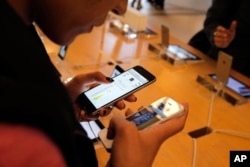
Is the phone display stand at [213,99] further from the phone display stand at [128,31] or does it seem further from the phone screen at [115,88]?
the phone display stand at [128,31]

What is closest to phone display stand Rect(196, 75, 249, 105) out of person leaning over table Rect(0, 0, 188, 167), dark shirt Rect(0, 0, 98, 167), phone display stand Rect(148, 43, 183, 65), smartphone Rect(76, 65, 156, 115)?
phone display stand Rect(148, 43, 183, 65)

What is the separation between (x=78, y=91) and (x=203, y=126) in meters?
0.42

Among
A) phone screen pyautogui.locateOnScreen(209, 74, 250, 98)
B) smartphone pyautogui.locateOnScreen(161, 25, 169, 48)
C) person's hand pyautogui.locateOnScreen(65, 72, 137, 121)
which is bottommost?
phone screen pyautogui.locateOnScreen(209, 74, 250, 98)

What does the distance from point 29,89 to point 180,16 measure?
4.17m

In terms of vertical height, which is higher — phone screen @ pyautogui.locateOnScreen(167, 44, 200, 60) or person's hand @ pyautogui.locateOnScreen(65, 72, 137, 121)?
person's hand @ pyautogui.locateOnScreen(65, 72, 137, 121)

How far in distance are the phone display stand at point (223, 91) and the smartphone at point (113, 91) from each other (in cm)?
41

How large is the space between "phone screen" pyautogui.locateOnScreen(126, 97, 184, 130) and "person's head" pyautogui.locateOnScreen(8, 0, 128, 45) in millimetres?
289

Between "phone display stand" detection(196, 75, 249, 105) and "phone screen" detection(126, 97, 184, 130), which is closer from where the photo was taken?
"phone screen" detection(126, 97, 184, 130)

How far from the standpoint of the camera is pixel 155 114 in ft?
2.62

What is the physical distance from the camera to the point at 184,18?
4.26 meters

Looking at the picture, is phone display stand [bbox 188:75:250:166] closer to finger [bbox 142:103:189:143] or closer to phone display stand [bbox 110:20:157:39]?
finger [bbox 142:103:189:143]

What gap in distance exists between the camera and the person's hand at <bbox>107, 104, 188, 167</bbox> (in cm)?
64

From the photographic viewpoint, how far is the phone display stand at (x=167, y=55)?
4.61 feet

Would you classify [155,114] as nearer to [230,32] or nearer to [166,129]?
[166,129]
